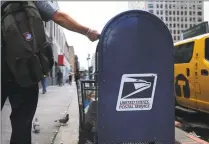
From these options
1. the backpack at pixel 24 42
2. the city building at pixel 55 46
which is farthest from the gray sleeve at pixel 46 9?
the city building at pixel 55 46

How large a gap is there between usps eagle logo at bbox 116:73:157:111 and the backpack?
766 mm

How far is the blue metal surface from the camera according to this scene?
10.3 feet

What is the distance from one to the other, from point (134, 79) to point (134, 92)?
0.40 ft

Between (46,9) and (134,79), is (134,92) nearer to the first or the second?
(134,79)

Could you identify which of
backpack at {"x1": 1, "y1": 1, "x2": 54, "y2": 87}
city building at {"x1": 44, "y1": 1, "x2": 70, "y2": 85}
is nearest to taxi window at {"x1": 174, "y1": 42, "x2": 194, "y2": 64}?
backpack at {"x1": 1, "y1": 1, "x2": 54, "y2": 87}

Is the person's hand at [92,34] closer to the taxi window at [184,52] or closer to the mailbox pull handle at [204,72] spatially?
the mailbox pull handle at [204,72]

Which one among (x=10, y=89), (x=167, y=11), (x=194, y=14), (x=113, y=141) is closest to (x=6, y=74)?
(x=10, y=89)

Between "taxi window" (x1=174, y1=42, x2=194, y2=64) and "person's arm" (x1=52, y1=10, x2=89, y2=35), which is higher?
"person's arm" (x1=52, y1=10, x2=89, y2=35)

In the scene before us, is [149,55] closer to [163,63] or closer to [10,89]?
[163,63]

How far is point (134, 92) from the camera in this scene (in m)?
3.17

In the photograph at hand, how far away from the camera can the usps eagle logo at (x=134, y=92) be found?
124 inches

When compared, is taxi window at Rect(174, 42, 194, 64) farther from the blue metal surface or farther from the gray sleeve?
the gray sleeve

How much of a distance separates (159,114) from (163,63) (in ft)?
1.61

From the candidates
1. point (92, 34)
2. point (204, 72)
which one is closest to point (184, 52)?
point (204, 72)
